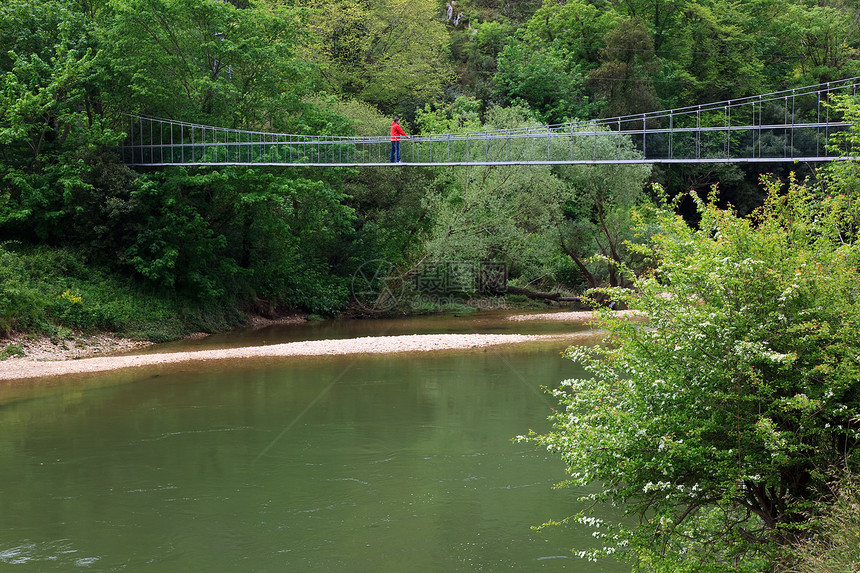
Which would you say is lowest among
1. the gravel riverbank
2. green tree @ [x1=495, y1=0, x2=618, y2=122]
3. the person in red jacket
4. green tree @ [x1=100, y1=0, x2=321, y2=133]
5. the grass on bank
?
the gravel riverbank

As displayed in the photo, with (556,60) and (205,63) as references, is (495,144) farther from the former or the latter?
(556,60)

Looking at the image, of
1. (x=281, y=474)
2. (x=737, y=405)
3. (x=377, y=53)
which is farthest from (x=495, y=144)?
(x=737, y=405)

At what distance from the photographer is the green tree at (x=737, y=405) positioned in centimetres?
601

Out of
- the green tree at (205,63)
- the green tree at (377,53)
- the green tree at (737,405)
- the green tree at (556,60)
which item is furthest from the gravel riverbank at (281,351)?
the green tree at (377,53)

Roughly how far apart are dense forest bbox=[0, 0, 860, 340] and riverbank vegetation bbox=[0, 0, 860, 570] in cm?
11

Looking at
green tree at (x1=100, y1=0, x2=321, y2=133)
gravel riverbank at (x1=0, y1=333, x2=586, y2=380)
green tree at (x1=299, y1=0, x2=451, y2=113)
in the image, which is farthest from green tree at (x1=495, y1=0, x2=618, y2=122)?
gravel riverbank at (x1=0, y1=333, x2=586, y2=380)

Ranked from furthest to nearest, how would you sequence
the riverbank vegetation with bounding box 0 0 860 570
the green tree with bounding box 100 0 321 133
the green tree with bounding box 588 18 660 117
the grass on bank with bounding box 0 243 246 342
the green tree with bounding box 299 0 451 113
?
the green tree with bounding box 299 0 451 113, the green tree with bounding box 588 18 660 117, the green tree with bounding box 100 0 321 133, the grass on bank with bounding box 0 243 246 342, the riverbank vegetation with bounding box 0 0 860 570

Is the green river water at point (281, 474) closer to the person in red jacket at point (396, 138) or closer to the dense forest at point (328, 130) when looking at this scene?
the dense forest at point (328, 130)

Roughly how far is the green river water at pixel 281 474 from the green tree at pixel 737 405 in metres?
1.81

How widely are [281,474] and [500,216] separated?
22364 millimetres

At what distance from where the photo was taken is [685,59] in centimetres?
4544

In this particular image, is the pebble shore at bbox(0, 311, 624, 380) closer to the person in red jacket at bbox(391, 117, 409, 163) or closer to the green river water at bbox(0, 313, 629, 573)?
the green river water at bbox(0, 313, 629, 573)

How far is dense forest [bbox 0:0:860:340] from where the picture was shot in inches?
939

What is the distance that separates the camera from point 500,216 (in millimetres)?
32219
